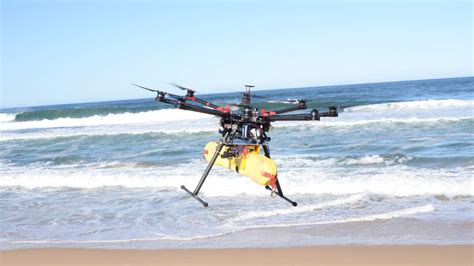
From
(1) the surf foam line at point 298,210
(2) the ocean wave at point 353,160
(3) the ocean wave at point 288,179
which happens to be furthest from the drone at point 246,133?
(2) the ocean wave at point 353,160

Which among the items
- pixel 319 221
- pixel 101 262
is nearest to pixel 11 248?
pixel 101 262

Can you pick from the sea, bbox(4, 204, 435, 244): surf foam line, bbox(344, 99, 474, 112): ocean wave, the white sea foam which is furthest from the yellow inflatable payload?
the white sea foam

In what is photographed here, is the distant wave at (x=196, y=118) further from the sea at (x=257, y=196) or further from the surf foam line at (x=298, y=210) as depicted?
the surf foam line at (x=298, y=210)

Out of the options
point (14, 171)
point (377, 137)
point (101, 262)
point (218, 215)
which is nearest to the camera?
point (101, 262)

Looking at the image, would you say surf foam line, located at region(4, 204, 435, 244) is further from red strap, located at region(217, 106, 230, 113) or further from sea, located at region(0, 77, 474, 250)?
red strap, located at region(217, 106, 230, 113)

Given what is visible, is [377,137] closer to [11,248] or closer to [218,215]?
[218,215]
